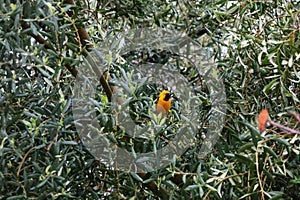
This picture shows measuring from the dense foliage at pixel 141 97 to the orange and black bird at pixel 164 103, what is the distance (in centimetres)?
3

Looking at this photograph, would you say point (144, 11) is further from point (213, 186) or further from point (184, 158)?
point (213, 186)

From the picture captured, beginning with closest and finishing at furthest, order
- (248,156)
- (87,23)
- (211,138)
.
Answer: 1. (248,156)
2. (211,138)
3. (87,23)

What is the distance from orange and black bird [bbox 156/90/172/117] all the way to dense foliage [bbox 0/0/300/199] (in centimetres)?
3

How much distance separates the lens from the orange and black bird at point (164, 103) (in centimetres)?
119

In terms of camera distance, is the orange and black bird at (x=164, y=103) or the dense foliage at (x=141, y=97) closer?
the dense foliage at (x=141, y=97)

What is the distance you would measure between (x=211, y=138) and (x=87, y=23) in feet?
1.51

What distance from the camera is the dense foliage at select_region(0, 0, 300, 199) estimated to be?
40.9 inches

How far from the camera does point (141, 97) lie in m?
1.12

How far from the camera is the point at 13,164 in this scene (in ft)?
3.71

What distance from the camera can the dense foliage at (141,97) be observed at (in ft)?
3.41

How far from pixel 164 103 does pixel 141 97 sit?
7.2 inches

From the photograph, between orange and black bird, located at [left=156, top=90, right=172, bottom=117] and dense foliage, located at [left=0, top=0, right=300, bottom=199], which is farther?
orange and black bird, located at [left=156, top=90, right=172, bottom=117]

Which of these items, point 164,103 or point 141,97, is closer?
point 141,97

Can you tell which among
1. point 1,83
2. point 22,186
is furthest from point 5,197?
point 1,83
